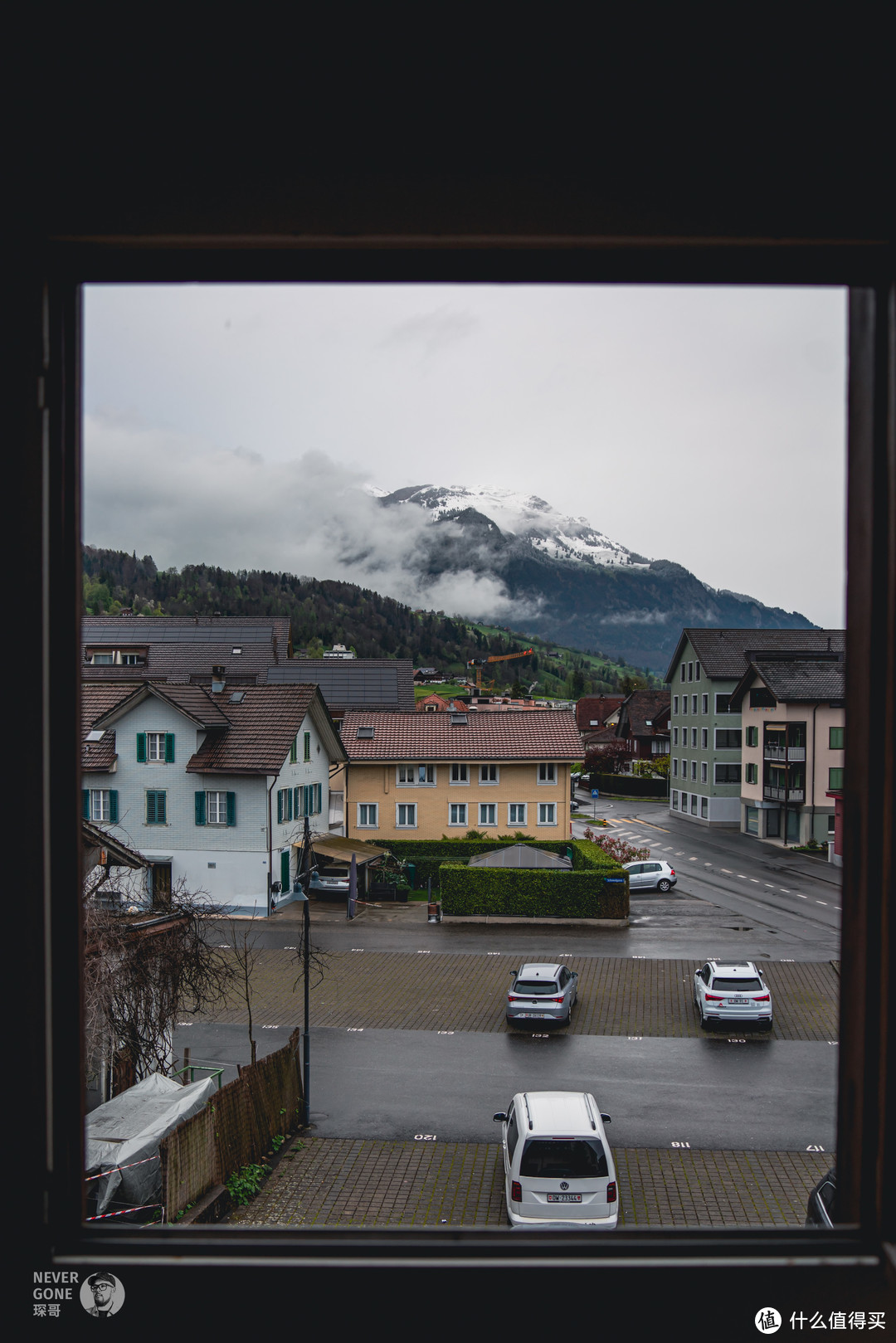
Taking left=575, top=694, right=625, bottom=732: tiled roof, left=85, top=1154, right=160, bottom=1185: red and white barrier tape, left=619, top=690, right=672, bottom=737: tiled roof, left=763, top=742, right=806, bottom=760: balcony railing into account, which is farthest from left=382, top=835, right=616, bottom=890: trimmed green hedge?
left=575, top=694, right=625, bottom=732: tiled roof

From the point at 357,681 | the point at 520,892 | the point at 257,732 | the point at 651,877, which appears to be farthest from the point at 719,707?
the point at 257,732

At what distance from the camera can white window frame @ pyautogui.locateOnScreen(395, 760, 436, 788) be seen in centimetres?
2852

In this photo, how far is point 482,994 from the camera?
1662 cm

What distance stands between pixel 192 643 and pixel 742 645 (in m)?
28.7

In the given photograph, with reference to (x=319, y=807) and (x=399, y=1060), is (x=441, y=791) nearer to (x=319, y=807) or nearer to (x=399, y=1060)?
(x=319, y=807)

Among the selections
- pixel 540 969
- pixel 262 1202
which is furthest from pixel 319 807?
pixel 262 1202

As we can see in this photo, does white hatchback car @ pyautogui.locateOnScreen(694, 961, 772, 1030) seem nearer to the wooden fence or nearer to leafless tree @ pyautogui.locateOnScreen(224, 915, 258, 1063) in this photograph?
the wooden fence

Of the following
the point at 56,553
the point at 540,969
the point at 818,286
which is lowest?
the point at 540,969

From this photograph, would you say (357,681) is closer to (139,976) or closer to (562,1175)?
(139,976)

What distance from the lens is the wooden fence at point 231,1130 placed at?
7727mm

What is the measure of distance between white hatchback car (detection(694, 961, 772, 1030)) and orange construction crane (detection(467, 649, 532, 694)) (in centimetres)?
8998

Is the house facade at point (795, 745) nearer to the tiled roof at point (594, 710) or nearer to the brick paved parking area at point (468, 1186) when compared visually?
the brick paved parking area at point (468, 1186)

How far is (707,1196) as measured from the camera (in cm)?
869

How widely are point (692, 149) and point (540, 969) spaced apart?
49.2 feet
